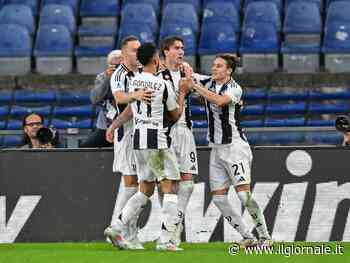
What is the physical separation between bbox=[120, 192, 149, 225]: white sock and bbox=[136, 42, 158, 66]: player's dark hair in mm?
1268

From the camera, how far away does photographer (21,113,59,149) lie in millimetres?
15539

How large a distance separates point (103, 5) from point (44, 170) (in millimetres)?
8439

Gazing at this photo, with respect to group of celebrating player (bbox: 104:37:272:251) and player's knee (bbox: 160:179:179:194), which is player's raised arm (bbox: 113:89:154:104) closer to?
group of celebrating player (bbox: 104:37:272:251)

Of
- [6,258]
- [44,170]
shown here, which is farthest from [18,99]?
[6,258]

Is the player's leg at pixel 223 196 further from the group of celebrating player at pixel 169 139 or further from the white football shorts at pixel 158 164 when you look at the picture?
the white football shorts at pixel 158 164

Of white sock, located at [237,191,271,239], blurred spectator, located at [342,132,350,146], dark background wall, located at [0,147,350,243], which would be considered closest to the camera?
white sock, located at [237,191,271,239]

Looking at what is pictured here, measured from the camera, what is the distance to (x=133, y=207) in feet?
41.6

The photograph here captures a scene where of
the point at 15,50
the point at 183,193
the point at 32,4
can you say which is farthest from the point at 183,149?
the point at 32,4

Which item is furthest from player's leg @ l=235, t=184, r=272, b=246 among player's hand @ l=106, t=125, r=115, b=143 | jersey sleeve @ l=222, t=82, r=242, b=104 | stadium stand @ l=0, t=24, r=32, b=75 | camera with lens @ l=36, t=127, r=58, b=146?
stadium stand @ l=0, t=24, r=32, b=75

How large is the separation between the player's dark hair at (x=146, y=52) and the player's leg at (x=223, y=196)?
1615 millimetres

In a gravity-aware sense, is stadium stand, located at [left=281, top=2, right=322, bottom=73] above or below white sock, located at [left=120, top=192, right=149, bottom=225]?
above

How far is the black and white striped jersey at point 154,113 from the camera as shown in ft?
40.8

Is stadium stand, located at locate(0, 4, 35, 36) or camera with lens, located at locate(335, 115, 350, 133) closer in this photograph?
camera with lens, located at locate(335, 115, 350, 133)

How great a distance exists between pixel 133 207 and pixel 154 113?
0.92m
